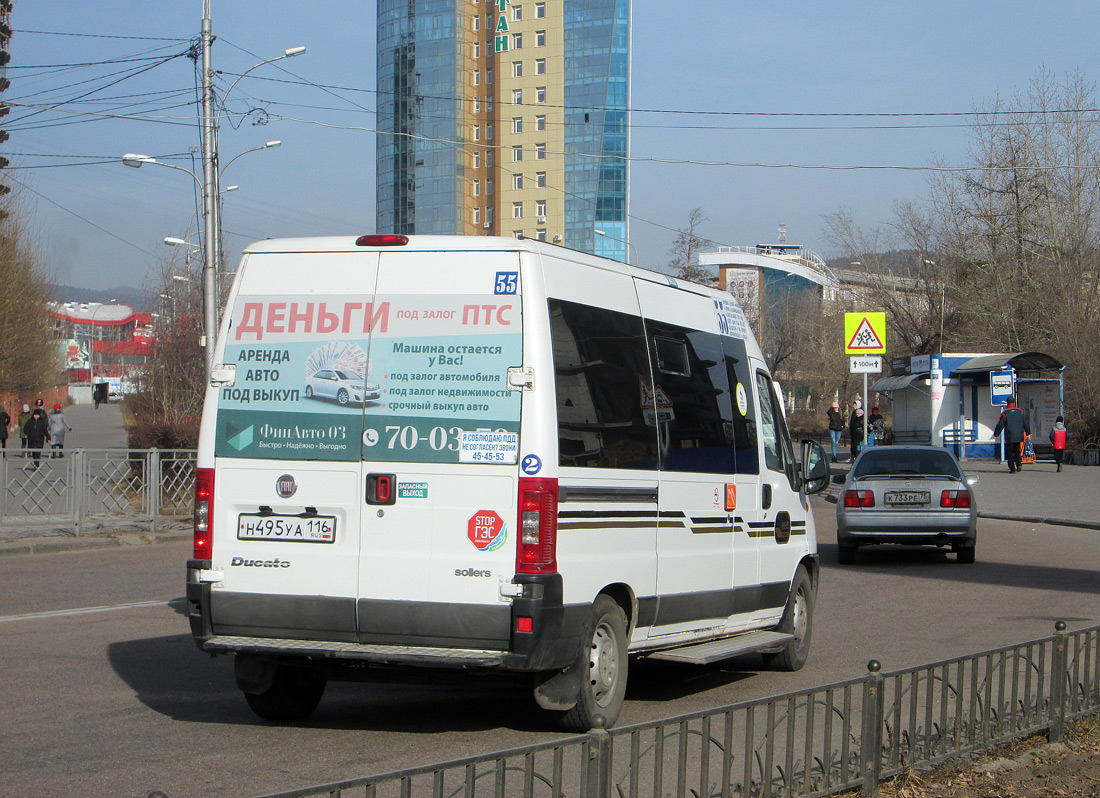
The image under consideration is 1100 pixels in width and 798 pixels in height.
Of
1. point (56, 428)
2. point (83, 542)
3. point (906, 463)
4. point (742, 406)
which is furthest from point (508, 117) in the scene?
point (742, 406)

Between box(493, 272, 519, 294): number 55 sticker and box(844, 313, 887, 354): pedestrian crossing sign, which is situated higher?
box(844, 313, 887, 354): pedestrian crossing sign

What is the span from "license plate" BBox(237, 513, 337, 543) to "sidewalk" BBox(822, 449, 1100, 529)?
14400 mm

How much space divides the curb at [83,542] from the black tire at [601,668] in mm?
12188

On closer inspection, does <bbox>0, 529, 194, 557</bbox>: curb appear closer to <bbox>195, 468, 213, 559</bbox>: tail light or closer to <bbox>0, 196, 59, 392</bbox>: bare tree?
<bbox>195, 468, 213, 559</bbox>: tail light

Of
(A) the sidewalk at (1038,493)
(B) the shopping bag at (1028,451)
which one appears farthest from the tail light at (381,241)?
(B) the shopping bag at (1028,451)

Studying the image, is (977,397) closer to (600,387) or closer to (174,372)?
(174,372)

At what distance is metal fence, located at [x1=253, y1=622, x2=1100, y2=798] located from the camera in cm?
371

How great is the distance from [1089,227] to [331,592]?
45.4 metres

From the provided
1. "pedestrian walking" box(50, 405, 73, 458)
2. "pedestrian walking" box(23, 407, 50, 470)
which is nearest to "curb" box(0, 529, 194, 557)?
"pedestrian walking" box(23, 407, 50, 470)

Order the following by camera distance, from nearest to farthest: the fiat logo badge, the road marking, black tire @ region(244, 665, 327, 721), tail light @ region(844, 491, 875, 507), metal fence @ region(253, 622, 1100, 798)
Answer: metal fence @ region(253, 622, 1100, 798), the fiat logo badge, black tire @ region(244, 665, 327, 721), the road marking, tail light @ region(844, 491, 875, 507)

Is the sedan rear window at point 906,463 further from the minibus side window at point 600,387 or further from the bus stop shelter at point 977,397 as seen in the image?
the bus stop shelter at point 977,397

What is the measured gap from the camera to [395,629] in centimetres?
579

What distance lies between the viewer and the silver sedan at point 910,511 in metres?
15.3

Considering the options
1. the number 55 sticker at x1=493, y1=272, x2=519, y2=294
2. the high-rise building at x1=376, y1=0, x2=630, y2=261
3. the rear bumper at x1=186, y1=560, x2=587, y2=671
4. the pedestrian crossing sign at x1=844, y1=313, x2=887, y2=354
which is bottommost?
the rear bumper at x1=186, y1=560, x2=587, y2=671
